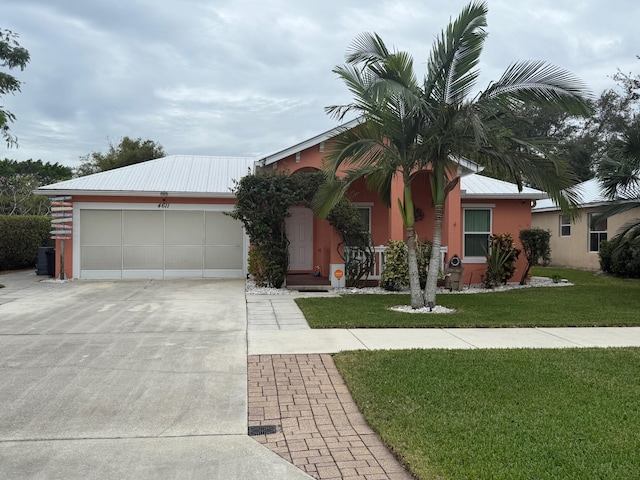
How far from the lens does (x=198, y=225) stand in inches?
672

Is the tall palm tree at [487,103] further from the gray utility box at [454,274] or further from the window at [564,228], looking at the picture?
the window at [564,228]

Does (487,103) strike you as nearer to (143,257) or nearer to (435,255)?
(435,255)

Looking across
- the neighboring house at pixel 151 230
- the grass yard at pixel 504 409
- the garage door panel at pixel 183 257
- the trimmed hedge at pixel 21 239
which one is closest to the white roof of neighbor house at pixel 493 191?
the neighboring house at pixel 151 230

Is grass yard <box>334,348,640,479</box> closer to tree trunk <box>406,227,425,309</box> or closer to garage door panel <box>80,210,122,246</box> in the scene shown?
tree trunk <box>406,227,425,309</box>

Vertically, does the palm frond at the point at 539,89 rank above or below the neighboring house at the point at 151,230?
above

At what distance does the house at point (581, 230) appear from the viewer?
1962 centimetres

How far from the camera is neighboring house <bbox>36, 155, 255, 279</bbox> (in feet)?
53.8

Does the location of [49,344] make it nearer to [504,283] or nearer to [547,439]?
[547,439]

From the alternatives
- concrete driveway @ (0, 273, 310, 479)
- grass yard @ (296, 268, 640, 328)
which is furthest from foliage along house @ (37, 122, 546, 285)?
concrete driveway @ (0, 273, 310, 479)

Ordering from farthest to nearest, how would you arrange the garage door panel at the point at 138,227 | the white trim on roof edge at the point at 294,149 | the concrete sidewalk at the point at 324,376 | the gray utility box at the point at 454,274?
the garage door panel at the point at 138,227 < the gray utility box at the point at 454,274 < the white trim on roof edge at the point at 294,149 < the concrete sidewalk at the point at 324,376

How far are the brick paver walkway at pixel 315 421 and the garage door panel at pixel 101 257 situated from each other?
37.4 ft

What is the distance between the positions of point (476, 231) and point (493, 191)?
127 cm

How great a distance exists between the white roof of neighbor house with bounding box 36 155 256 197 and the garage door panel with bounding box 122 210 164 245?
2.69 feet

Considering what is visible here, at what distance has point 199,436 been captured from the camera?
4.48 meters
